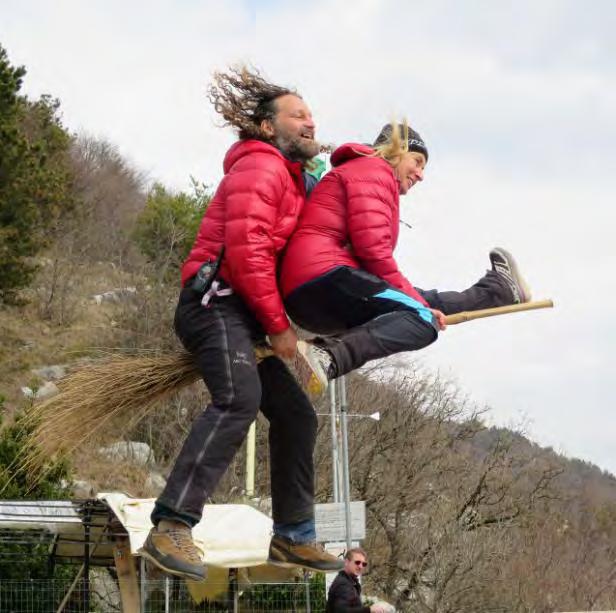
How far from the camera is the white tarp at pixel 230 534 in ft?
34.1

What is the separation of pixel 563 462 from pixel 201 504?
101ft

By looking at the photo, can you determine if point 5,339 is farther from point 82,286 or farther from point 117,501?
point 117,501

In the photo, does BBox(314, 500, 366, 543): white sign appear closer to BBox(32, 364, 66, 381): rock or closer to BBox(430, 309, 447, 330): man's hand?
BBox(430, 309, 447, 330): man's hand

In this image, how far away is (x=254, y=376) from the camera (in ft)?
15.3

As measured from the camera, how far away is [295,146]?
4.94m

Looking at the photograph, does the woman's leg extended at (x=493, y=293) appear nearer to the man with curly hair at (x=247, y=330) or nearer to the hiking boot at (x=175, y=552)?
the man with curly hair at (x=247, y=330)

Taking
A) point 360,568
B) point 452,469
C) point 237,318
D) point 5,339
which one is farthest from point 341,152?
point 5,339

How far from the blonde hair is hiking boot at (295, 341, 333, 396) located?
0.97 meters

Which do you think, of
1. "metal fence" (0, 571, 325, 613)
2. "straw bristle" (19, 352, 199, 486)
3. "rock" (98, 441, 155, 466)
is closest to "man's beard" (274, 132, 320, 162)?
"straw bristle" (19, 352, 199, 486)

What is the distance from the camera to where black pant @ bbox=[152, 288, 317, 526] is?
4559 millimetres

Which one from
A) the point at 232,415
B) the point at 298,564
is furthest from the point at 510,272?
the point at 298,564

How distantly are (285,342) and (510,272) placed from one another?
49.7 inches

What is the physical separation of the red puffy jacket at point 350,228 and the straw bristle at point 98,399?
870 millimetres

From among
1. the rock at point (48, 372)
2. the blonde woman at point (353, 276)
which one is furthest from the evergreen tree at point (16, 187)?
the blonde woman at point (353, 276)
